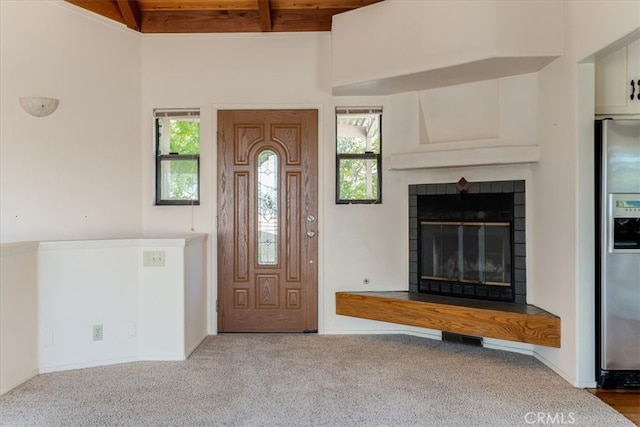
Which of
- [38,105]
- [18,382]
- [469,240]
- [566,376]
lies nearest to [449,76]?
[469,240]

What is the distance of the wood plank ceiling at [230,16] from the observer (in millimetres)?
3670

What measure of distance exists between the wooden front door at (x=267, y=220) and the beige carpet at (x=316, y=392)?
496mm

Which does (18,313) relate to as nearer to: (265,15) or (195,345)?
(195,345)

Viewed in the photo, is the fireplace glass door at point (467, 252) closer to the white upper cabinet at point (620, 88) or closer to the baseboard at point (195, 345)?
the white upper cabinet at point (620, 88)

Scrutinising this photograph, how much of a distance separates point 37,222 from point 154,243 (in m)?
0.95

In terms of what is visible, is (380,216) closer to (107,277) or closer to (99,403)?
(107,277)

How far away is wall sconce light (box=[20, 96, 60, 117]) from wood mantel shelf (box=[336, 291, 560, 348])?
2.84 metres

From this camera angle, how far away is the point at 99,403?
2410 millimetres

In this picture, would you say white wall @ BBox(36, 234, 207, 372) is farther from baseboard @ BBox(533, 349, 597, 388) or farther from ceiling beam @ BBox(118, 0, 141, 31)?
baseboard @ BBox(533, 349, 597, 388)

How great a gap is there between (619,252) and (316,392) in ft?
7.18

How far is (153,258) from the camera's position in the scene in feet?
10.3

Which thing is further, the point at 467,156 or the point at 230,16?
the point at 230,16

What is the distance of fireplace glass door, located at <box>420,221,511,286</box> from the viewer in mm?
3383

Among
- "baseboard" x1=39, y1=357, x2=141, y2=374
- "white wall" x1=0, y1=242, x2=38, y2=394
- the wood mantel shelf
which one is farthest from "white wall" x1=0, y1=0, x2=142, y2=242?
the wood mantel shelf
